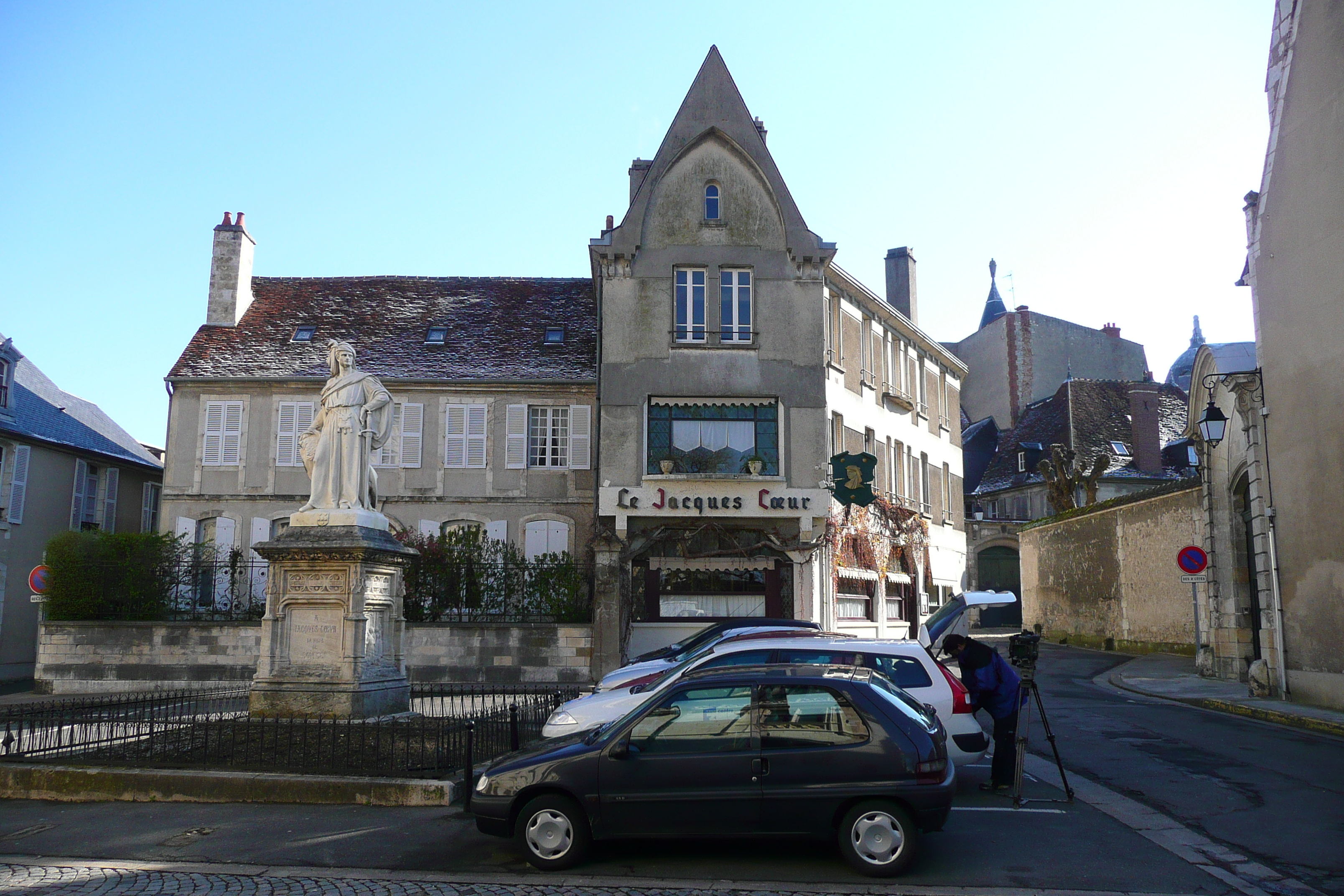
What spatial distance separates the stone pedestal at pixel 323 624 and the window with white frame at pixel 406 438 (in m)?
13.6

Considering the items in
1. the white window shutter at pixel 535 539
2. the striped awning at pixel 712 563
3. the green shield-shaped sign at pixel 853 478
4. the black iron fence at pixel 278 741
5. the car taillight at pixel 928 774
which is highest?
the green shield-shaped sign at pixel 853 478

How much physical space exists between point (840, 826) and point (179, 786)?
5.81m

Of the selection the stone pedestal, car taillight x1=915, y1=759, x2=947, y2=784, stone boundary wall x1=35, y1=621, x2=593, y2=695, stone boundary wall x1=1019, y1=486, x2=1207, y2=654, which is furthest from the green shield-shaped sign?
car taillight x1=915, y1=759, x2=947, y2=784

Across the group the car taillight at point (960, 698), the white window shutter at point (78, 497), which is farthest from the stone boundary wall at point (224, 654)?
the car taillight at point (960, 698)

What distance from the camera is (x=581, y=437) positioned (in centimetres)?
2516

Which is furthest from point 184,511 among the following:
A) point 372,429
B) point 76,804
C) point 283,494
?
point 76,804

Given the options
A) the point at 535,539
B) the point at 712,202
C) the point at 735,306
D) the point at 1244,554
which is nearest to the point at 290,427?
the point at 535,539

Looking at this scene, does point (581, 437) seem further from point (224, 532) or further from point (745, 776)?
point (745, 776)

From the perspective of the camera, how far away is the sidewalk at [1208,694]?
1459 centimetres

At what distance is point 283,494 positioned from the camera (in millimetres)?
25031

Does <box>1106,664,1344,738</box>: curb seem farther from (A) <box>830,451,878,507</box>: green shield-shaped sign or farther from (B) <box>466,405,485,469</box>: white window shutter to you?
(B) <box>466,405,485,469</box>: white window shutter

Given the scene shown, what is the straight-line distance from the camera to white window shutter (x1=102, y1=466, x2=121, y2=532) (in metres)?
28.0

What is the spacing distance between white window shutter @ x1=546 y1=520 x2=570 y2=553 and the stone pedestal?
42.8 feet

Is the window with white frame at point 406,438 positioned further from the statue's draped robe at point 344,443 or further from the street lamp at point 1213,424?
the street lamp at point 1213,424
